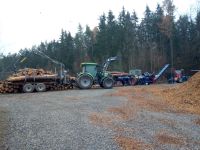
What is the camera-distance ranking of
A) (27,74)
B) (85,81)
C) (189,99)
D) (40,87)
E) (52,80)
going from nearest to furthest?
1. (189,99)
2. (40,87)
3. (27,74)
4. (52,80)
5. (85,81)

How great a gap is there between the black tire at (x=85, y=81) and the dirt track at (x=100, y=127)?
15.8 meters

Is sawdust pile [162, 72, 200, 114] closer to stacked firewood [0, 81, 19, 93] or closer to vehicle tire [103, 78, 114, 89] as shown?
vehicle tire [103, 78, 114, 89]

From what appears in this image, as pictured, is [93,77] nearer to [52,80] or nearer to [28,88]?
[52,80]

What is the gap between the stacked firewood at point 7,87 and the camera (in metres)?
35.4

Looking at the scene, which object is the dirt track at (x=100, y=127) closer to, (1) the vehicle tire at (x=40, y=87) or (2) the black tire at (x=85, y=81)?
(1) the vehicle tire at (x=40, y=87)

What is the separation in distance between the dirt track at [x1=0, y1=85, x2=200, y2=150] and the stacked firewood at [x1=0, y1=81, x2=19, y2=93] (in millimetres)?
14757

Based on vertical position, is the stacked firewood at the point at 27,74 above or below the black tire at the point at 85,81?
above

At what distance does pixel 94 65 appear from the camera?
3809 cm

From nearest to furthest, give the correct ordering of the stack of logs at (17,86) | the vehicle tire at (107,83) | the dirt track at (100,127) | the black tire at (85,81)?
the dirt track at (100,127), the stack of logs at (17,86), the black tire at (85,81), the vehicle tire at (107,83)

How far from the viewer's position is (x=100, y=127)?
14.4 metres

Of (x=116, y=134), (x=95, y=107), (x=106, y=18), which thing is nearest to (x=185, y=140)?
(x=116, y=134)

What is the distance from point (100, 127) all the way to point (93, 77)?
23336 millimetres

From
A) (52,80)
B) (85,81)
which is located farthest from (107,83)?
(52,80)

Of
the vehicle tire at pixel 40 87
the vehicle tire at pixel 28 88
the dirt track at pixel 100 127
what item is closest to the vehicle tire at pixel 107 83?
the vehicle tire at pixel 40 87
